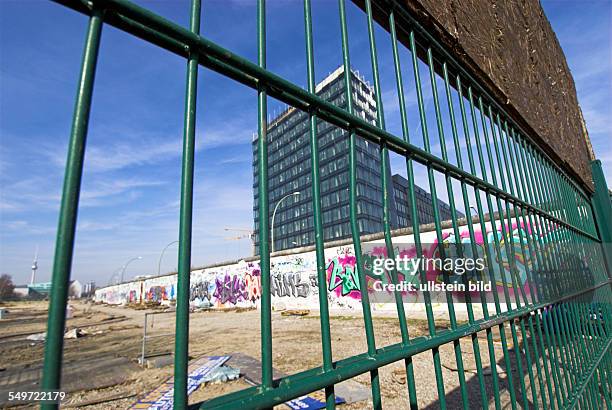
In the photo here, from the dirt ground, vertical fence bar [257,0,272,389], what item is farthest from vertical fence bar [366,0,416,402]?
the dirt ground

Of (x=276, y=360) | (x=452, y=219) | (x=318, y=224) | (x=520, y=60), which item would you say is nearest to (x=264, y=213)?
(x=318, y=224)

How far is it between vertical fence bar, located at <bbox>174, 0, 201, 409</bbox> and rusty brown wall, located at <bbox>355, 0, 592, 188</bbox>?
3.18 ft

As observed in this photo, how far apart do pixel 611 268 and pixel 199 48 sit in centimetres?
577

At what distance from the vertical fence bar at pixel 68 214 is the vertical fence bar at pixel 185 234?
0.14 meters

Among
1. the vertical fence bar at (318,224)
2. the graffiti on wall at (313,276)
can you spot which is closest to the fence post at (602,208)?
the graffiti on wall at (313,276)

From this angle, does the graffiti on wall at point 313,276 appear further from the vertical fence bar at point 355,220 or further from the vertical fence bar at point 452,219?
the vertical fence bar at point 355,220

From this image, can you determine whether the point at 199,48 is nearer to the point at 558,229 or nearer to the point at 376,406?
the point at 376,406

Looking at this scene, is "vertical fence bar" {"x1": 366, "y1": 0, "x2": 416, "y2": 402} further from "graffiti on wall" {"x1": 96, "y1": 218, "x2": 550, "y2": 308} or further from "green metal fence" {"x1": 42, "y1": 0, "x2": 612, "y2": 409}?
"graffiti on wall" {"x1": 96, "y1": 218, "x2": 550, "y2": 308}

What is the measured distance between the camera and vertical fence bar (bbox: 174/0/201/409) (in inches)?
20.0

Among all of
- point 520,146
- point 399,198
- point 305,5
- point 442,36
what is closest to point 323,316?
point 305,5

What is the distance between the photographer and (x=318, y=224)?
802 mm

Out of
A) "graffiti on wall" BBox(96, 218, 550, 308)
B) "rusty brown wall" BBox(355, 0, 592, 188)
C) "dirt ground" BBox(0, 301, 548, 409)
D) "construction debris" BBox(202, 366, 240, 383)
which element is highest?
"rusty brown wall" BBox(355, 0, 592, 188)

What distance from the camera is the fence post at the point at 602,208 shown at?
431cm

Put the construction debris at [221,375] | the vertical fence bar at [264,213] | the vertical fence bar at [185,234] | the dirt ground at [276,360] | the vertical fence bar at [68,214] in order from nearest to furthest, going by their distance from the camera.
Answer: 1. the vertical fence bar at [68,214]
2. the vertical fence bar at [185,234]
3. the vertical fence bar at [264,213]
4. the dirt ground at [276,360]
5. the construction debris at [221,375]
